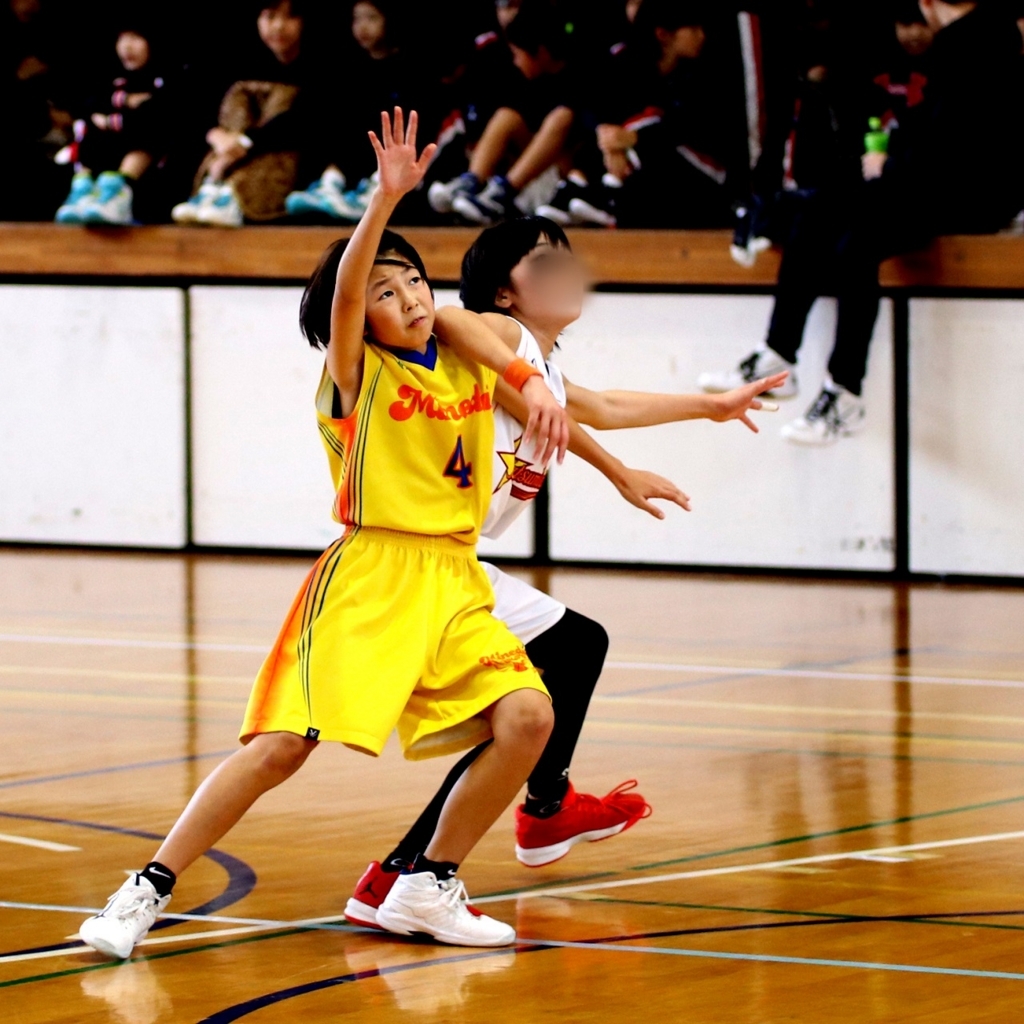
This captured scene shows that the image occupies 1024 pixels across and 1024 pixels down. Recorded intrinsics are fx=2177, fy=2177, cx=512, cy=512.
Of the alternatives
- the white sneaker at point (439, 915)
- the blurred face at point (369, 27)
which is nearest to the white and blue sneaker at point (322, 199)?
the blurred face at point (369, 27)

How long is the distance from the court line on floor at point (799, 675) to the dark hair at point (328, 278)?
3.37 m

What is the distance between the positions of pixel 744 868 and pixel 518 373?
4.38 feet

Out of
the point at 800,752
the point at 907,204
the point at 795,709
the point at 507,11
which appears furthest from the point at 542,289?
the point at 507,11

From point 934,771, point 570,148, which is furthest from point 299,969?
point 570,148

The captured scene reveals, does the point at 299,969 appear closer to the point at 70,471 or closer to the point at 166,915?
the point at 166,915

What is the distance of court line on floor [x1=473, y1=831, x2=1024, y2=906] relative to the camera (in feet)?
15.8

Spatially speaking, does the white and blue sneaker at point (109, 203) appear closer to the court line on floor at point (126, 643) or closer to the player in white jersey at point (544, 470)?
the court line on floor at point (126, 643)

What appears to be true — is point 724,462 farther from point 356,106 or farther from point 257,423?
point 356,106

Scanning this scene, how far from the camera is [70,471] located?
1263cm

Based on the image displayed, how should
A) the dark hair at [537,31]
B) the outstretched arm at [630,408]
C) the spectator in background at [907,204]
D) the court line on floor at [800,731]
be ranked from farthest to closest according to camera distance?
the dark hair at [537,31] → the spectator in background at [907,204] → the court line on floor at [800,731] → the outstretched arm at [630,408]

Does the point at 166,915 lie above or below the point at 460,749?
below

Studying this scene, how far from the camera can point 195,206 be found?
40.2ft

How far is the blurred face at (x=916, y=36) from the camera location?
37.7 ft

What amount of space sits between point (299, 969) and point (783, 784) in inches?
87.7
